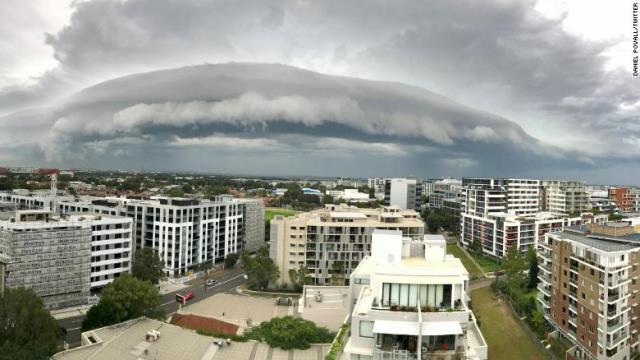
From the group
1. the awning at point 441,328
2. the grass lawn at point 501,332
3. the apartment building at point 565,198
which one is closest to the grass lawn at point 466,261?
the grass lawn at point 501,332

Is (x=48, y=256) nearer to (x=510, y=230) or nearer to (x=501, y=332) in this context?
(x=501, y=332)

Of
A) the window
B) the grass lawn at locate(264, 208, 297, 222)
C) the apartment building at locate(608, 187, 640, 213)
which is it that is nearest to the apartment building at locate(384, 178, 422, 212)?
the grass lawn at locate(264, 208, 297, 222)

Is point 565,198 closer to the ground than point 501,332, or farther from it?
farther from it

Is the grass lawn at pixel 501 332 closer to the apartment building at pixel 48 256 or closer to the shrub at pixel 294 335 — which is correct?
the shrub at pixel 294 335

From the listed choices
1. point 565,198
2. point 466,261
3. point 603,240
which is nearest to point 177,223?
point 466,261

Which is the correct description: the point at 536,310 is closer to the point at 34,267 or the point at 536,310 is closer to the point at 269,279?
the point at 269,279

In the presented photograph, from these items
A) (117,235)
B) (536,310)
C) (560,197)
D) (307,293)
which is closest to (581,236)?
(536,310)
